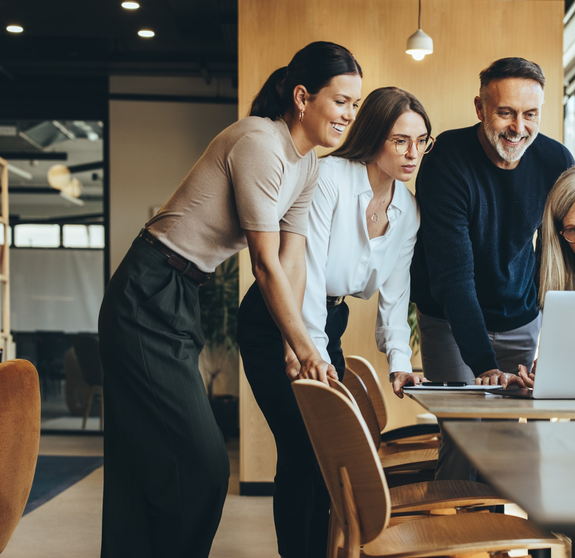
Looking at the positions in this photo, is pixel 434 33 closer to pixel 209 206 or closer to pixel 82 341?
pixel 209 206

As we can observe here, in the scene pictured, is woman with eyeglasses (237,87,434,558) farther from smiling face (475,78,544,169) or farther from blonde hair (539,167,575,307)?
blonde hair (539,167,575,307)

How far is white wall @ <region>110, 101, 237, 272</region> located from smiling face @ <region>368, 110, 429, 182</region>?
15.1 ft

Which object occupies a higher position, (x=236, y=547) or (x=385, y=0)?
(x=385, y=0)

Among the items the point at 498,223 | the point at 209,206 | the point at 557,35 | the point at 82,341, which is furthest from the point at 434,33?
the point at 82,341

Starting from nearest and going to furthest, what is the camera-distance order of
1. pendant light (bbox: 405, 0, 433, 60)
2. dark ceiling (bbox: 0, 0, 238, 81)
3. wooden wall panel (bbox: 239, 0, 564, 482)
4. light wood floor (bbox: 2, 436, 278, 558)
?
1. light wood floor (bbox: 2, 436, 278, 558)
2. pendant light (bbox: 405, 0, 433, 60)
3. wooden wall panel (bbox: 239, 0, 564, 482)
4. dark ceiling (bbox: 0, 0, 238, 81)

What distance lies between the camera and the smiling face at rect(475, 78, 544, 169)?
216 centimetres

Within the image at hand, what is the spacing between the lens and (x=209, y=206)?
1.69 meters

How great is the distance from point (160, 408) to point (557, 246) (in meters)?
1.32

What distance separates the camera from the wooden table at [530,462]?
0.74m

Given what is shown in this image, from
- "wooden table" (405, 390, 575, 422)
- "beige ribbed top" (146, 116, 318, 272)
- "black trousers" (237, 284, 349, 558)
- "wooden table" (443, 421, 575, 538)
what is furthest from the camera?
"black trousers" (237, 284, 349, 558)

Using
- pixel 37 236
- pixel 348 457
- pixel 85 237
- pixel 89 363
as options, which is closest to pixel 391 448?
pixel 348 457

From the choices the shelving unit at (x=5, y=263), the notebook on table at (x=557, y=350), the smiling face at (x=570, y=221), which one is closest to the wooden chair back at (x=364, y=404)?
the notebook on table at (x=557, y=350)

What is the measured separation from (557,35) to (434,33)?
28.3 inches

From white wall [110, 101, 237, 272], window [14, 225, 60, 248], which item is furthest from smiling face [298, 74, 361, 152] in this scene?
window [14, 225, 60, 248]
